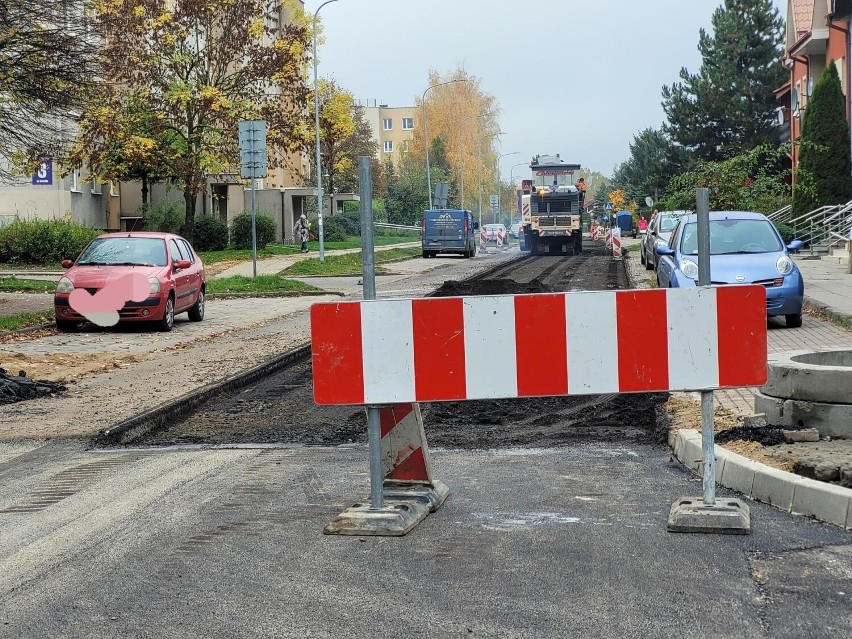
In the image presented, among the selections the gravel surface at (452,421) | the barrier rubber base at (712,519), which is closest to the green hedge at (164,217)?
the gravel surface at (452,421)

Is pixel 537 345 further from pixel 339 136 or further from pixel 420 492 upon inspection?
pixel 339 136

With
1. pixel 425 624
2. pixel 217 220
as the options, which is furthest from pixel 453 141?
pixel 425 624

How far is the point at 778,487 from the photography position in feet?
21.2

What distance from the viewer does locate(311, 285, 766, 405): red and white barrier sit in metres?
6.16

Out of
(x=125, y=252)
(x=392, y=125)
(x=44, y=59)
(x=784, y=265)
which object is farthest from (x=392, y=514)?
(x=392, y=125)

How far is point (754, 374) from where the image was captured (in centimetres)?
618

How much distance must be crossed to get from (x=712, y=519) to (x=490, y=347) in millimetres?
1356

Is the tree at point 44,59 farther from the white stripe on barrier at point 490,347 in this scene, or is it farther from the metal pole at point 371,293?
the white stripe on barrier at point 490,347

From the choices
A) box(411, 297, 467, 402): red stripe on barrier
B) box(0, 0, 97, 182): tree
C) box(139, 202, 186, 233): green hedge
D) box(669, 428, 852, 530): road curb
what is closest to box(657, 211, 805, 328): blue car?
box(669, 428, 852, 530): road curb

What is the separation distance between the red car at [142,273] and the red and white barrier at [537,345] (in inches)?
519

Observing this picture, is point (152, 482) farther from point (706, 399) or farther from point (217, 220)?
point (217, 220)

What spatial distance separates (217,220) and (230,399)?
4166 cm

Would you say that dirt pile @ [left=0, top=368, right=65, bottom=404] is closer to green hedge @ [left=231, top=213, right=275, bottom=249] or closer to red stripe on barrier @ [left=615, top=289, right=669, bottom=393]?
red stripe on barrier @ [left=615, top=289, right=669, bottom=393]

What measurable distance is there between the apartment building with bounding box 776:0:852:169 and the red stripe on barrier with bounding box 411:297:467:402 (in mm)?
38417
